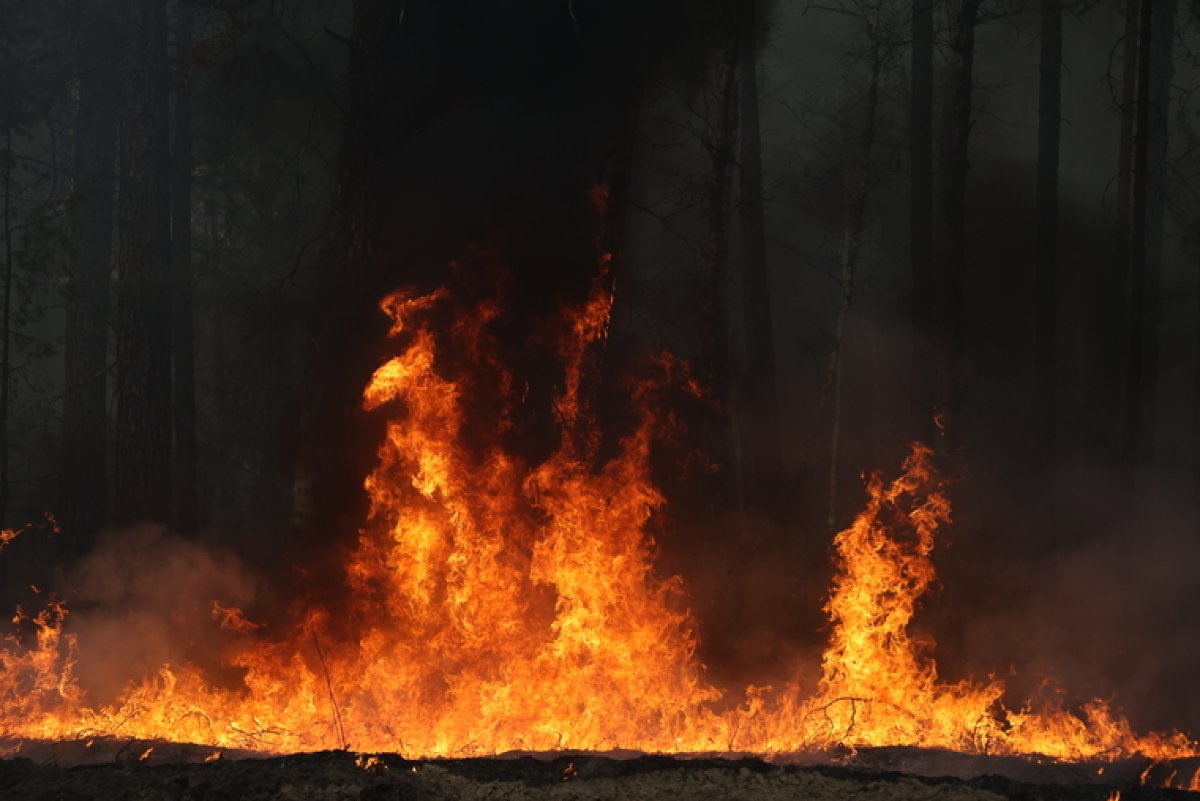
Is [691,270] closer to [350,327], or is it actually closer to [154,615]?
[350,327]

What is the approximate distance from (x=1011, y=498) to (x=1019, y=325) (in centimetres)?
665

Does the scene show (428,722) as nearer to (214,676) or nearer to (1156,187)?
(214,676)

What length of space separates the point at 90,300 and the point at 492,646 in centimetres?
1002

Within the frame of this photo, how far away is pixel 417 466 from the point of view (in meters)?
8.41

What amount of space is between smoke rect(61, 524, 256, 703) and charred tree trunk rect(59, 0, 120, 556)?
4.80 metres

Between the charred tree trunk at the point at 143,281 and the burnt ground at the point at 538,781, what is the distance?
6.22 meters

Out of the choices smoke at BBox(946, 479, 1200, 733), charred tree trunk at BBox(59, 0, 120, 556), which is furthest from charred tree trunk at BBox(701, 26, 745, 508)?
charred tree trunk at BBox(59, 0, 120, 556)

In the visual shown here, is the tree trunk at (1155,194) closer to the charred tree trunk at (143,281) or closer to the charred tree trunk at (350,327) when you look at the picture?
the charred tree trunk at (350,327)

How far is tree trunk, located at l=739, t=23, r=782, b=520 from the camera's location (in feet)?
52.0

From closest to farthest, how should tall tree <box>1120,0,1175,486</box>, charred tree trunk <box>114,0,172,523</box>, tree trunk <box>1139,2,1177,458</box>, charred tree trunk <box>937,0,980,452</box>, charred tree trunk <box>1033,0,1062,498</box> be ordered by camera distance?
charred tree trunk <box>937,0,980,452</box> → charred tree trunk <box>114,0,172,523</box> → tall tree <box>1120,0,1175,486</box> → charred tree trunk <box>1033,0,1062,498</box> → tree trunk <box>1139,2,1177,458</box>

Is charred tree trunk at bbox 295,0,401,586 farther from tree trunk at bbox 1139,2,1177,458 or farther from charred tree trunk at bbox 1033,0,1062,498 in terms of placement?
tree trunk at bbox 1139,2,1177,458

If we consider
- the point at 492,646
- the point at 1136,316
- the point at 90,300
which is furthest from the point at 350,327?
the point at 1136,316

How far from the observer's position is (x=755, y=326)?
16141 mm

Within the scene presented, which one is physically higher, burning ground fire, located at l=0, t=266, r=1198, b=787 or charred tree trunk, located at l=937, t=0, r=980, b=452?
charred tree trunk, located at l=937, t=0, r=980, b=452
